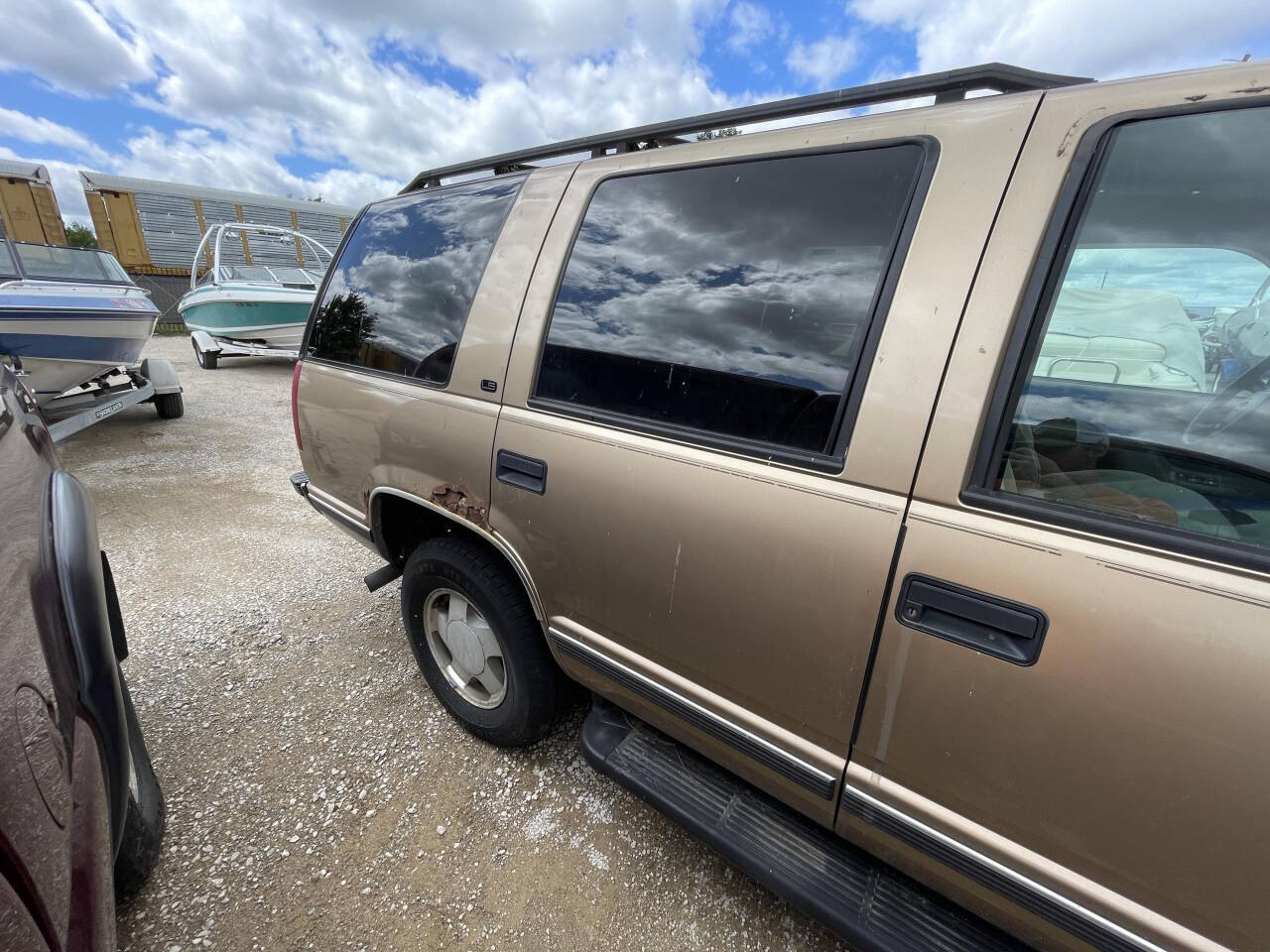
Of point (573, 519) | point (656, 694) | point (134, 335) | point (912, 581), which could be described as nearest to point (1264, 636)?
point (912, 581)

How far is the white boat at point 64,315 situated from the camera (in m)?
5.11

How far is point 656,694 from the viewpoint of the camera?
1.61m

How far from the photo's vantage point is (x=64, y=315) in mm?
5367

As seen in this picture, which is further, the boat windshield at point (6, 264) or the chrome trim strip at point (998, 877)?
the boat windshield at point (6, 264)

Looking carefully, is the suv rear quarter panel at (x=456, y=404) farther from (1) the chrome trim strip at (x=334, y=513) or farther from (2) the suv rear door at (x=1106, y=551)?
(2) the suv rear door at (x=1106, y=551)

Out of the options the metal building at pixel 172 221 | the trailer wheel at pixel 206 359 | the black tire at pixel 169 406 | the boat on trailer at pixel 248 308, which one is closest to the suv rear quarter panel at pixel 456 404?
the black tire at pixel 169 406

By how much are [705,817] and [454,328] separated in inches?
68.7

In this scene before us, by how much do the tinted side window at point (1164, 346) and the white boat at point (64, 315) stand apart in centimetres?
754

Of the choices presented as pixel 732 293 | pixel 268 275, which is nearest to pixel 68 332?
pixel 268 275

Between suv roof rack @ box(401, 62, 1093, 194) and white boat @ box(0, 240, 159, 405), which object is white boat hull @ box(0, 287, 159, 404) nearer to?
white boat @ box(0, 240, 159, 405)

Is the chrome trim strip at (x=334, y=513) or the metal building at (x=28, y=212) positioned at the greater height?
the metal building at (x=28, y=212)

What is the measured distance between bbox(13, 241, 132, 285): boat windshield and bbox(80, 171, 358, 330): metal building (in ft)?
29.0

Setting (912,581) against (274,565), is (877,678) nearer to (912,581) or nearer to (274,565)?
(912,581)

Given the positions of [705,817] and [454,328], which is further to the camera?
[454,328]
